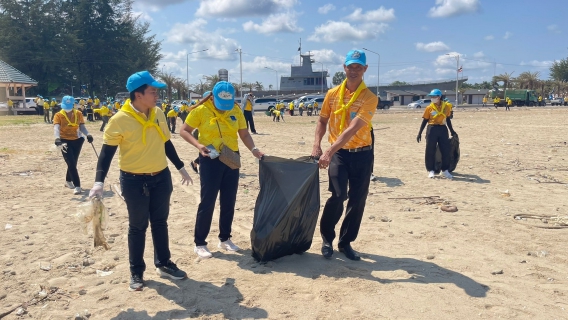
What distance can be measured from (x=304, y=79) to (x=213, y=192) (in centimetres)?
7778

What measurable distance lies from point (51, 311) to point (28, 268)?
3.47 feet

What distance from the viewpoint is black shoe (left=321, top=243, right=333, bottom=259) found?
15.3 ft

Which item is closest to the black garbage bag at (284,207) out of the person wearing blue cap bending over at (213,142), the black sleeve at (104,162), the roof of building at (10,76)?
the person wearing blue cap bending over at (213,142)

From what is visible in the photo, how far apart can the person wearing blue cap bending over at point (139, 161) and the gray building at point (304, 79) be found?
7721 cm

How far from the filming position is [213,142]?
15.2 ft

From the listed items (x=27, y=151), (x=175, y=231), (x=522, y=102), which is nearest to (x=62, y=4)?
(x=27, y=151)

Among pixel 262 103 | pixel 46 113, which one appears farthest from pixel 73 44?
pixel 46 113

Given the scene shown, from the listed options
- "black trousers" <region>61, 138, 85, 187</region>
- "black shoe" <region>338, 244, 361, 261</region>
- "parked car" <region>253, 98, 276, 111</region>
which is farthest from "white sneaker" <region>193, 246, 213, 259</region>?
"parked car" <region>253, 98, 276, 111</region>

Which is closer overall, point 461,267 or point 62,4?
point 461,267

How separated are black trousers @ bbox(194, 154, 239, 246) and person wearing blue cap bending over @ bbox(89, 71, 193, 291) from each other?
23.1 inches

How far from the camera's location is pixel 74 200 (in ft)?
24.8

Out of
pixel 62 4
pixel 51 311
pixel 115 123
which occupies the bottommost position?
pixel 51 311

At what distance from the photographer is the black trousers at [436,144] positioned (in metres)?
9.03

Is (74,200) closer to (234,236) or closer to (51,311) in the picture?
(234,236)
